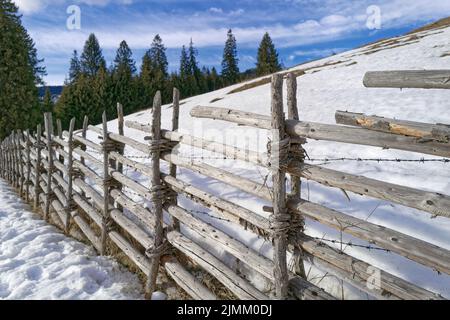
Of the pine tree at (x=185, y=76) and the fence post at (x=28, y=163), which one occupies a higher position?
the pine tree at (x=185, y=76)

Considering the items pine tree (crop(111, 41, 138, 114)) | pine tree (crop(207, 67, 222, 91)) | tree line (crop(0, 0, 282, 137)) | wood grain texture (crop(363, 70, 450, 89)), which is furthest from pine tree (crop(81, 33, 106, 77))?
wood grain texture (crop(363, 70, 450, 89))

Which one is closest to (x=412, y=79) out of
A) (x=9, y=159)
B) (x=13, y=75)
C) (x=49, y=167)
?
(x=49, y=167)

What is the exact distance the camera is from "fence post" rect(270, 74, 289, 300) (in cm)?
304

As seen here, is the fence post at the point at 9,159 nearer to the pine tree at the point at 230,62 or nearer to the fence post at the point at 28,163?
the fence post at the point at 28,163

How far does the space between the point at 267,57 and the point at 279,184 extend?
5743cm

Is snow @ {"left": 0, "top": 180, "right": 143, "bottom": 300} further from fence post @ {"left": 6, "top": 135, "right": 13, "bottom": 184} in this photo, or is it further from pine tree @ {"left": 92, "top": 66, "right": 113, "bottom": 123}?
pine tree @ {"left": 92, "top": 66, "right": 113, "bottom": 123}

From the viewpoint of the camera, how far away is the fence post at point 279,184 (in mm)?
3043

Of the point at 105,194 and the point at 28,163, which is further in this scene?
the point at 28,163

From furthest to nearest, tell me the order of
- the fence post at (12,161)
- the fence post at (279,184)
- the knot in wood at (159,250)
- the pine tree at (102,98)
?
the pine tree at (102,98), the fence post at (12,161), the knot in wood at (159,250), the fence post at (279,184)

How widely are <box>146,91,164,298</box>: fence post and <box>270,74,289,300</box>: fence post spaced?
204 centimetres

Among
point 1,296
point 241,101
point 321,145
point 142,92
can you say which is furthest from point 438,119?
point 142,92

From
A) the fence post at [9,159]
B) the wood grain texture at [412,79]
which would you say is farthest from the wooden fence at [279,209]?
the fence post at [9,159]

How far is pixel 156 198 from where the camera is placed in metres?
4.67

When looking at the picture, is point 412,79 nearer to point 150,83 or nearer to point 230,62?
point 150,83
